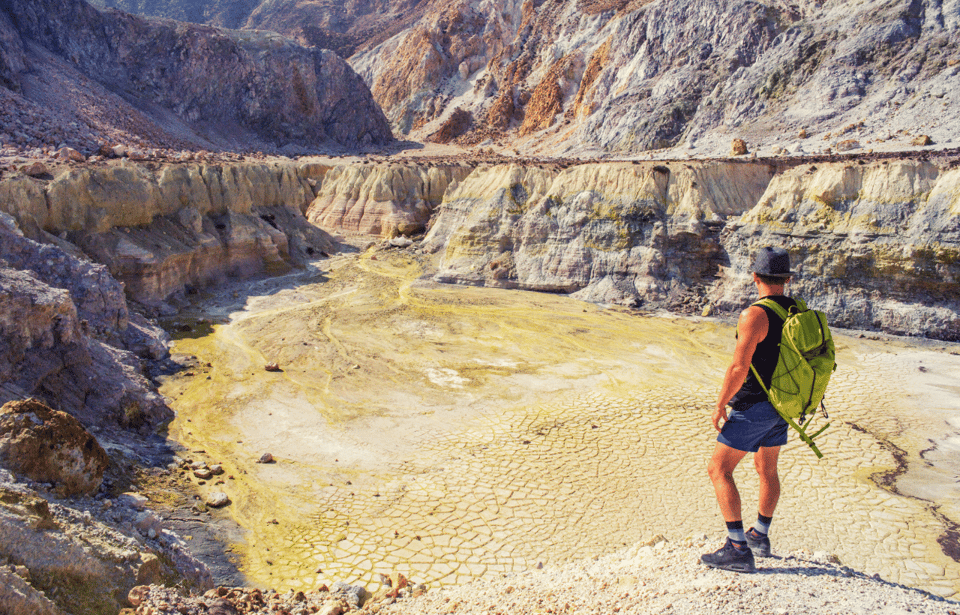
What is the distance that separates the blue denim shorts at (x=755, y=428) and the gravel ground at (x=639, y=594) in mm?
1067

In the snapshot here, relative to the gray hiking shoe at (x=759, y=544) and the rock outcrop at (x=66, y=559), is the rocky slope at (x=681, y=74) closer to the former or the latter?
the gray hiking shoe at (x=759, y=544)

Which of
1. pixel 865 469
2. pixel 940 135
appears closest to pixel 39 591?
pixel 865 469

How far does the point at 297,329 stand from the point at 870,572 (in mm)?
15726

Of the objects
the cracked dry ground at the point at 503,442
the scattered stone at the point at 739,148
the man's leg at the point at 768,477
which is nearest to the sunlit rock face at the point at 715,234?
the cracked dry ground at the point at 503,442

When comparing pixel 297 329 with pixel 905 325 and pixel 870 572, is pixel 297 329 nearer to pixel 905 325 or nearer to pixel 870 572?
pixel 870 572

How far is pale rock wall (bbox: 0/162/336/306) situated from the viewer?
57.9 ft

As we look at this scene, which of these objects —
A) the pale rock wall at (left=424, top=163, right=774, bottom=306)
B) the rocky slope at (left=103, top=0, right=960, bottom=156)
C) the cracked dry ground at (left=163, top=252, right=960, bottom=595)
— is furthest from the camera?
the rocky slope at (left=103, top=0, right=960, bottom=156)

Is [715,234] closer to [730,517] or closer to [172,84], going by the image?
[730,517]

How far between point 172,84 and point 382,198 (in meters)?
36.1

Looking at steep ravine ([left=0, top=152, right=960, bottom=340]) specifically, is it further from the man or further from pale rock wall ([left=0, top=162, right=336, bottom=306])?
the man

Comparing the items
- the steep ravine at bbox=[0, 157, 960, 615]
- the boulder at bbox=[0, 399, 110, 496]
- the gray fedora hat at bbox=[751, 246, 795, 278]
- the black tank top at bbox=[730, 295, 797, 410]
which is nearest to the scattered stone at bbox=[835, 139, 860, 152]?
the steep ravine at bbox=[0, 157, 960, 615]

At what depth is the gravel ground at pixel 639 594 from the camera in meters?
4.23

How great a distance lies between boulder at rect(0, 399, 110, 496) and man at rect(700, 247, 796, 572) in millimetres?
7082

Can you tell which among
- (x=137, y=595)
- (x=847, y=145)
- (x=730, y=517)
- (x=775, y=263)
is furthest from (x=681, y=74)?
(x=137, y=595)
